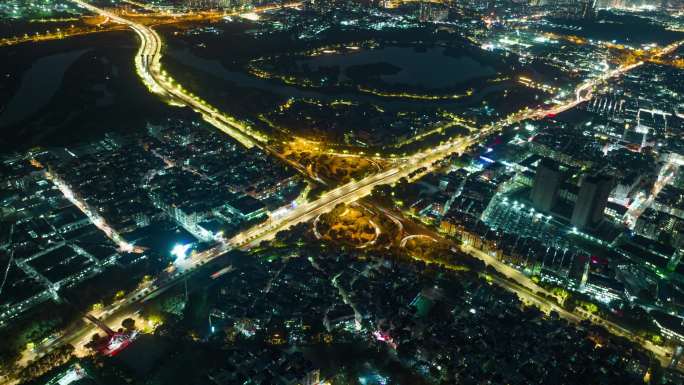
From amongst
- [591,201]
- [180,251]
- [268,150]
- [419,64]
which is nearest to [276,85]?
[268,150]

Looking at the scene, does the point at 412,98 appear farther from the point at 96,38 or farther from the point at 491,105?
the point at 96,38

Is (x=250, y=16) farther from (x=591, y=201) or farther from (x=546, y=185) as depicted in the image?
(x=591, y=201)

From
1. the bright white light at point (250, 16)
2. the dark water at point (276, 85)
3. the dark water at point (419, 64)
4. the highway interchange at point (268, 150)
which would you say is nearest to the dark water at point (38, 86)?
the highway interchange at point (268, 150)

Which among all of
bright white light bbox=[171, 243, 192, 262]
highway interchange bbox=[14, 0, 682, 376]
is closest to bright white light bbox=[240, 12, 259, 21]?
highway interchange bbox=[14, 0, 682, 376]

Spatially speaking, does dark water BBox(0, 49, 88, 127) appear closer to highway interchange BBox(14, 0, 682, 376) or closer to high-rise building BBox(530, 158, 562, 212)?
highway interchange BBox(14, 0, 682, 376)

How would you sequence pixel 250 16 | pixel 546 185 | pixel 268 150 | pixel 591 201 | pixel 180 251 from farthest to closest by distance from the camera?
pixel 250 16 < pixel 268 150 < pixel 546 185 < pixel 591 201 < pixel 180 251
